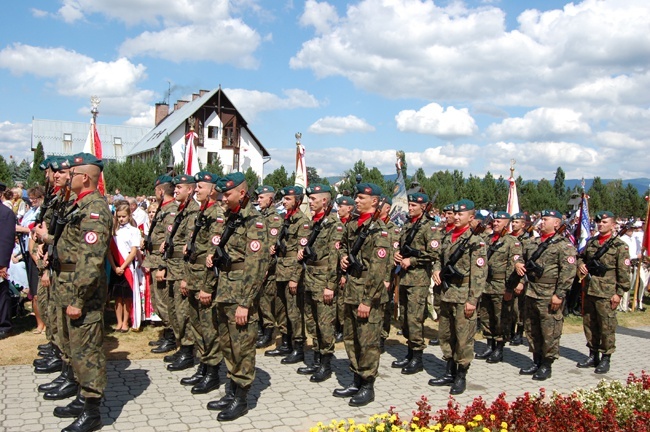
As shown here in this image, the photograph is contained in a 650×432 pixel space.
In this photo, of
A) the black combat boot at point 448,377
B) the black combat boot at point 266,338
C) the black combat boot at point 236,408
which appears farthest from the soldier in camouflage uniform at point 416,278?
the black combat boot at point 236,408

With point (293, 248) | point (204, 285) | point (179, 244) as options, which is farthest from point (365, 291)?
point (179, 244)

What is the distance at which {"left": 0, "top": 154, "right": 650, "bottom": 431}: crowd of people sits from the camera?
5191mm

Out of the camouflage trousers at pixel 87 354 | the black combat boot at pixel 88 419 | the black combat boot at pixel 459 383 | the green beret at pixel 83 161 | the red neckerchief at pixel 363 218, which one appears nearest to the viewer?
the black combat boot at pixel 88 419

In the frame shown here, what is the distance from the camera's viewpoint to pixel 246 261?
17.9 ft

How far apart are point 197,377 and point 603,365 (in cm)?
572

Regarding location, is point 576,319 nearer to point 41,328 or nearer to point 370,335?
point 370,335

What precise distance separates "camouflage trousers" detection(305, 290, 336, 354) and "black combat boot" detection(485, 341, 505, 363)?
268 centimetres

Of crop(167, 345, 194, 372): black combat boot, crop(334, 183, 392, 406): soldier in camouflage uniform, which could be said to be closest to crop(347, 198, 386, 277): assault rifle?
crop(334, 183, 392, 406): soldier in camouflage uniform

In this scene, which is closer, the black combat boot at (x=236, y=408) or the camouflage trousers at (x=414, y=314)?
the black combat boot at (x=236, y=408)

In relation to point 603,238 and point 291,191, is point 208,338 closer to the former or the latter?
point 291,191

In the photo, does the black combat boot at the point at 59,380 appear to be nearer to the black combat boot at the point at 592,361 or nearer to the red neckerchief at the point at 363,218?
the red neckerchief at the point at 363,218

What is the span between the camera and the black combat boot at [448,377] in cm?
685

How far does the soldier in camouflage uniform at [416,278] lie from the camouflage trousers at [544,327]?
4.93 ft

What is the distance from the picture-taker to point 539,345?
7598 millimetres
